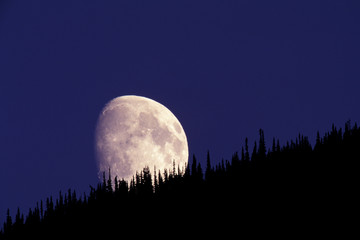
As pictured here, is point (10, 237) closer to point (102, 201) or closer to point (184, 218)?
point (102, 201)

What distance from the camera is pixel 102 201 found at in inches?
2606

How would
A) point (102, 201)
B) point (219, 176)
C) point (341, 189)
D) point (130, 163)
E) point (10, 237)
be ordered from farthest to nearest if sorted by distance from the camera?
point (130, 163) < point (10, 237) < point (102, 201) < point (219, 176) < point (341, 189)

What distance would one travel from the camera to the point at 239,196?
4828 centimetres

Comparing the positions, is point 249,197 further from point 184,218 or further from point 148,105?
point 148,105

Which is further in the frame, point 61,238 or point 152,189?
point 61,238

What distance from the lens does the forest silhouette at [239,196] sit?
41.9 m

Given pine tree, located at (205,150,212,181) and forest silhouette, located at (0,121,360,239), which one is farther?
pine tree, located at (205,150,212,181)

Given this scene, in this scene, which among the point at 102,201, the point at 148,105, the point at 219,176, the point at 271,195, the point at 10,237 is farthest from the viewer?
the point at 148,105

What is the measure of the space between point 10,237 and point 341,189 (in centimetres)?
4283

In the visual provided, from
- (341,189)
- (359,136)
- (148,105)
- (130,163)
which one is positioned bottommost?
(341,189)

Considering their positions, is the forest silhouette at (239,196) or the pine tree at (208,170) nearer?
the forest silhouette at (239,196)

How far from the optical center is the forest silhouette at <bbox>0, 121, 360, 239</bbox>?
41.9 metres

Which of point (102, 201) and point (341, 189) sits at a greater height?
point (102, 201)

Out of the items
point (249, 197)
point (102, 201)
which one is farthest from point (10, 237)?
point (249, 197)
